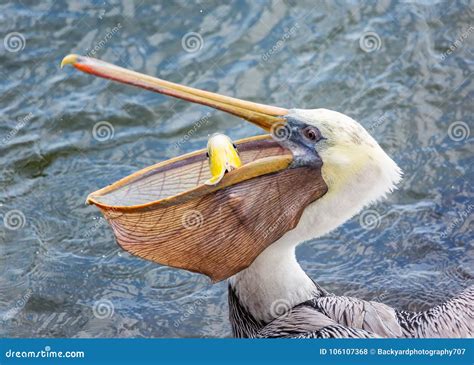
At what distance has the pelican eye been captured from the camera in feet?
14.1

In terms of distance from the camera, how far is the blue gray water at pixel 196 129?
19.6 feet

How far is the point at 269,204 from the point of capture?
170 inches

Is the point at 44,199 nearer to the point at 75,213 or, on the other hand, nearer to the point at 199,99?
the point at 75,213

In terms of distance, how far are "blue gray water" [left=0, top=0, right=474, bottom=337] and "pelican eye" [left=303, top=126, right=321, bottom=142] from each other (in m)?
1.93

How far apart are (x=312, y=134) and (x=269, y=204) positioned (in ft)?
1.39

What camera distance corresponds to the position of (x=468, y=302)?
16.5 ft

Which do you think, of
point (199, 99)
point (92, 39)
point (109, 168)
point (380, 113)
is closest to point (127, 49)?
point (92, 39)

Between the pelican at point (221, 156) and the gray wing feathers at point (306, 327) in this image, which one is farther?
the gray wing feathers at point (306, 327)

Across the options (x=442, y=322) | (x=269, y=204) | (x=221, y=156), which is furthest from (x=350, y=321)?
(x=221, y=156)

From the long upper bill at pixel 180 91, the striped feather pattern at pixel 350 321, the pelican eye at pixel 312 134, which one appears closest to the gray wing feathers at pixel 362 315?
the striped feather pattern at pixel 350 321

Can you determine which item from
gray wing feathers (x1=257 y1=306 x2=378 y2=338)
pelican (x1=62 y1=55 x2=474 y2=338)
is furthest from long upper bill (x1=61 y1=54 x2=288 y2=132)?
gray wing feathers (x1=257 y1=306 x2=378 y2=338)

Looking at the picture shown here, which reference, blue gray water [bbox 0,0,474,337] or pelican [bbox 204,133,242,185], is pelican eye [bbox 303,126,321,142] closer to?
pelican [bbox 204,133,242,185]

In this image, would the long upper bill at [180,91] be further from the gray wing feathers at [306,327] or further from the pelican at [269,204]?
the gray wing feathers at [306,327]

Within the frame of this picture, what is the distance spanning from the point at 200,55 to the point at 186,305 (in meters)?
2.52
